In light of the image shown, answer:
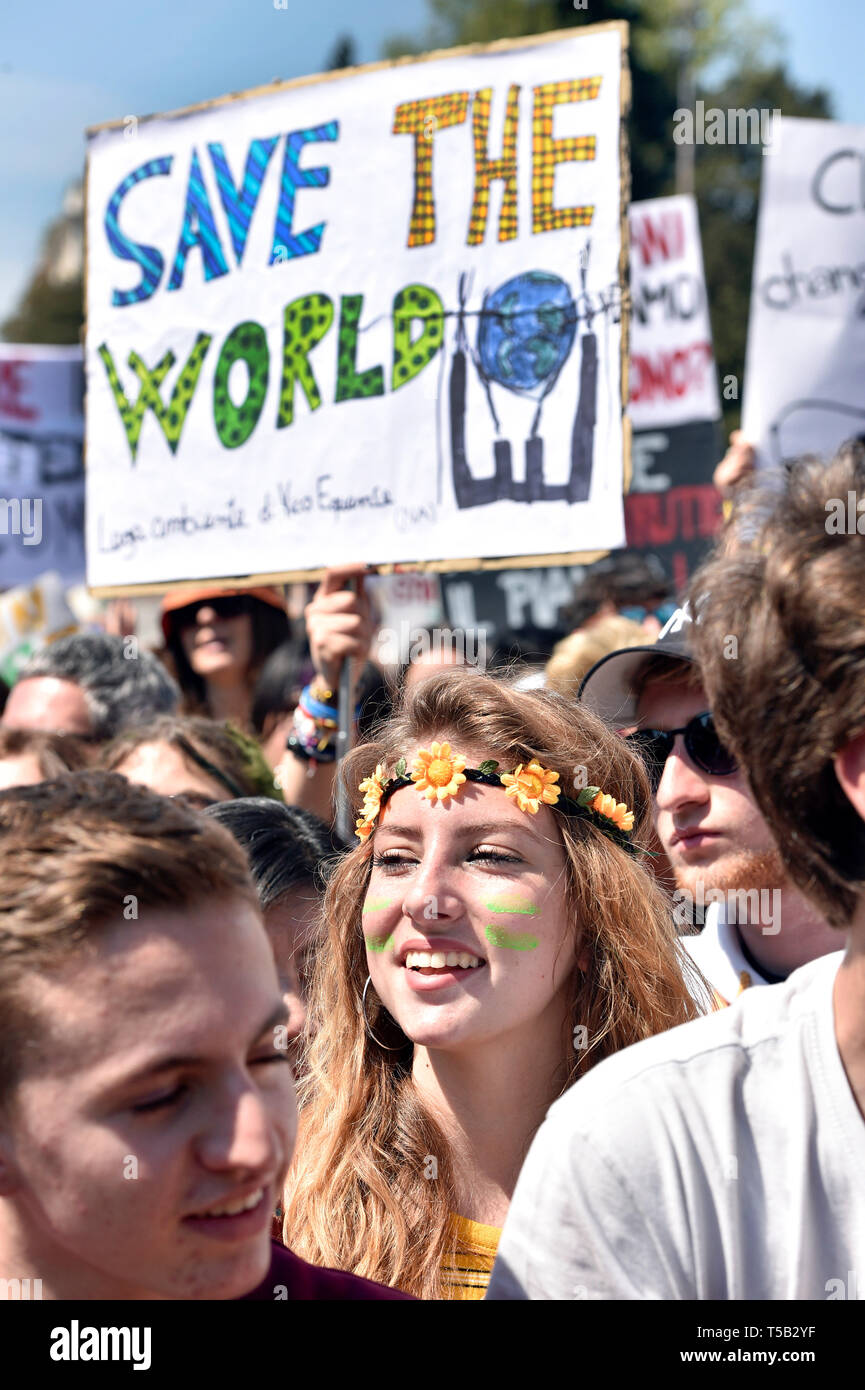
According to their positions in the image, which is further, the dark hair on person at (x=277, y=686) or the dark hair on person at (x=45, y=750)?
the dark hair on person at (x=277, y=686)

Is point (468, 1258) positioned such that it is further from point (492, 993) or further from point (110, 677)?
point (110, 677)

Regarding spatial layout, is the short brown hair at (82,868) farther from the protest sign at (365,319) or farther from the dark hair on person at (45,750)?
the dark hair on person at (45,750)

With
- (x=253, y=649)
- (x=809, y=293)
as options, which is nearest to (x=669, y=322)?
(x=809, y=293)

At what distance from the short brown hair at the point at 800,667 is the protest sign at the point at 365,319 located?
1.94 meters

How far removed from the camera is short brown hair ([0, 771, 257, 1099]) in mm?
1433

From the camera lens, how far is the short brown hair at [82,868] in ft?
4.70

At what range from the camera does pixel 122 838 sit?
59.4 inches

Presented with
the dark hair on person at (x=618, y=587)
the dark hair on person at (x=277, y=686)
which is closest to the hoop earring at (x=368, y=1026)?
the dark hair on person at (x=277, y=686)

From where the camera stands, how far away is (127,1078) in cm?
139

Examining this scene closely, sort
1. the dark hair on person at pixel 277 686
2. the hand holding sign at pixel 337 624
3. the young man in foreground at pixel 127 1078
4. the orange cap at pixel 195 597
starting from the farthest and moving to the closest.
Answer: the orange cap at pixel 195 597 → the dark hair on person at pixel 277 686 → the hand holding sign at pixel 337 624 → the young man in foreground at pixel 127 1078

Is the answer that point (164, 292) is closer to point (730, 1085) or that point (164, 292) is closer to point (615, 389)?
point (615, 389)

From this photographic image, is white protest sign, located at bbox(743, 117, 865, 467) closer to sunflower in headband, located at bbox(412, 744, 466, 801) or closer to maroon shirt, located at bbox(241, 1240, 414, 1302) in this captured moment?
sunflower in headband, located at bbox(412, 744, 466, 801)

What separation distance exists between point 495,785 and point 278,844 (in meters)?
0.72
